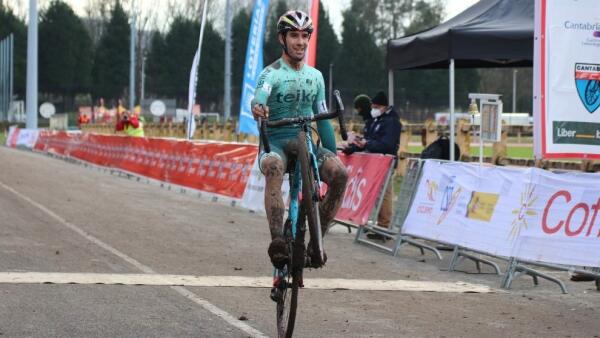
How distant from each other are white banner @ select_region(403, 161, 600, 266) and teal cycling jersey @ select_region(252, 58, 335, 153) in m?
3.45

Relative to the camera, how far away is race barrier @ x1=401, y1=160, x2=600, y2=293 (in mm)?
10398

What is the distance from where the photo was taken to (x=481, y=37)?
14.5 meters

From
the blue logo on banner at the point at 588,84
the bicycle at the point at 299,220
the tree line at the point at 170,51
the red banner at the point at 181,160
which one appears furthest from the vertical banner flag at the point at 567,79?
the tree line at the point at 170,51

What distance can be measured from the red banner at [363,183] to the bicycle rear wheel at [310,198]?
651 cm

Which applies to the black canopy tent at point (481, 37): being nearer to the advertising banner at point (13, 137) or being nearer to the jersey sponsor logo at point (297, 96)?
the jersey sponsor logo at point (297, 96)

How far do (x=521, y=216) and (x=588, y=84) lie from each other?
65.6 inches

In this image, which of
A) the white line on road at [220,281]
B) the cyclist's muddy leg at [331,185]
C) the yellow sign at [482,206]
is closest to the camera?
the cyclist's muddy leg at [331,185]

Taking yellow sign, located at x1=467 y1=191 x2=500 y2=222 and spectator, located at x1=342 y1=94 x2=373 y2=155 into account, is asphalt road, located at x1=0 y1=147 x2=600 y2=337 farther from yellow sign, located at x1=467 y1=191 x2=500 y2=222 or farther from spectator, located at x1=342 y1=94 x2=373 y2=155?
spectator, located at x1=342 y1=94 x2=373 y2=155

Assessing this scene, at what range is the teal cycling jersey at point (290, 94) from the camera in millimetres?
7707

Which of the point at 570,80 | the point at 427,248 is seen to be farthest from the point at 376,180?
the point at 570,80

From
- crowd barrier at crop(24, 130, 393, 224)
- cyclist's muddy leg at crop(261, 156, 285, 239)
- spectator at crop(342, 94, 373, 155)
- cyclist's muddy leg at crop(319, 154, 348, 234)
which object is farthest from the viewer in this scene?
spectator at crop(342, 94, 373, 155)

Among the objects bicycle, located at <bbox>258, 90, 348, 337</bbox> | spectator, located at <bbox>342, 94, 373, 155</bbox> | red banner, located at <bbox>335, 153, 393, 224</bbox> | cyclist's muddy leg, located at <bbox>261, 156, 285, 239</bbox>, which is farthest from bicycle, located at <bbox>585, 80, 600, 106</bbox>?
cyclist's muddy leg, located at <bbox>261, 156, 285, 239</bbox>

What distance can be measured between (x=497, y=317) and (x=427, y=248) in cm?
409

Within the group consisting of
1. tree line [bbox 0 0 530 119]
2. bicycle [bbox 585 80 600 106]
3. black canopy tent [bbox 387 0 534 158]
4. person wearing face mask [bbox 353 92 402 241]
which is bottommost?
person wearing face mask [bbox 353 92 402 241]
